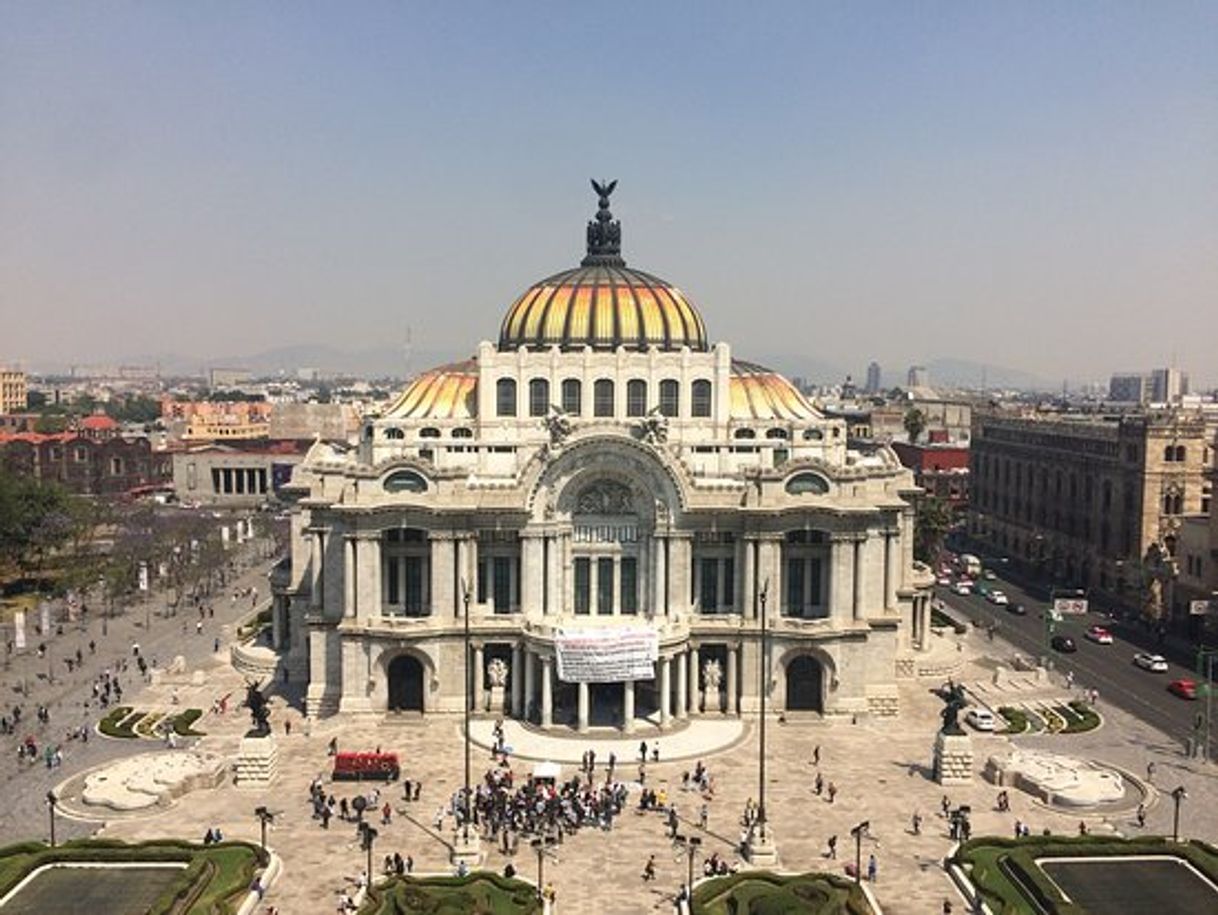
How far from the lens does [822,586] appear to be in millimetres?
72625

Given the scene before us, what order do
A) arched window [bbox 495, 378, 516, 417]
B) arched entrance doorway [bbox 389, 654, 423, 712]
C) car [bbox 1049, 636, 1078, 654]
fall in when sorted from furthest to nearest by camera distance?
car [bbox 1049, 636, 1078, 654]
arched window [bbox 495, 378, 516, 417]
arched entrance doorway [bbox 389, 654, 423, 712]

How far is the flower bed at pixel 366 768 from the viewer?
60.8 m

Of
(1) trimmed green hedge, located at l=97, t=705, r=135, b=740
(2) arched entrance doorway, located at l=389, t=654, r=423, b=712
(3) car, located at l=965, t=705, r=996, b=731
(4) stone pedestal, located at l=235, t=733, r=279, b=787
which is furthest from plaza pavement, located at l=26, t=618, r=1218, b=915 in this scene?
(1) trimmed green hedge, located at l=97, t=705, r=135, b=740

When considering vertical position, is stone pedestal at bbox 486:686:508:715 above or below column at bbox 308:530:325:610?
below

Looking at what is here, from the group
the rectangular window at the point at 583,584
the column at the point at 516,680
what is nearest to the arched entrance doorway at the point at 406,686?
the column at the point at 516,680

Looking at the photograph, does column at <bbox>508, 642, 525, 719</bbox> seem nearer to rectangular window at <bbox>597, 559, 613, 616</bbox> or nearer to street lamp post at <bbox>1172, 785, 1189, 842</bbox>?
rectangular window at <bbox>597, 559, 613, 616</bbox>

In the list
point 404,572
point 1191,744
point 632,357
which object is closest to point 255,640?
point 404,572

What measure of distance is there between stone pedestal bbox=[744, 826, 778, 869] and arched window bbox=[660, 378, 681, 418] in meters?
37.4

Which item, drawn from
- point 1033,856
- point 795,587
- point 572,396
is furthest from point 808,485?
point 1033,856

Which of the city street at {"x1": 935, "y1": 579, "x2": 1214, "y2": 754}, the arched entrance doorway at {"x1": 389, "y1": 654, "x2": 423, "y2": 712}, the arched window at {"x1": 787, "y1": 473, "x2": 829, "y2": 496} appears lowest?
the city street at {"x1": 935, "y1": 579, "x2": 1214, "y2": 754}

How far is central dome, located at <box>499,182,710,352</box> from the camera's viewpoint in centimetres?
8512

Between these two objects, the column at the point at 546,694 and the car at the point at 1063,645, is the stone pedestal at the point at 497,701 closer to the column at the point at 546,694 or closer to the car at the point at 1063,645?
the column at the point at 546,694

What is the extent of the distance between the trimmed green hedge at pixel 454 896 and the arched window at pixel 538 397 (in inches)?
1592

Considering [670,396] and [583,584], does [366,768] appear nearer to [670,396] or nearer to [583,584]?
[583,584]
